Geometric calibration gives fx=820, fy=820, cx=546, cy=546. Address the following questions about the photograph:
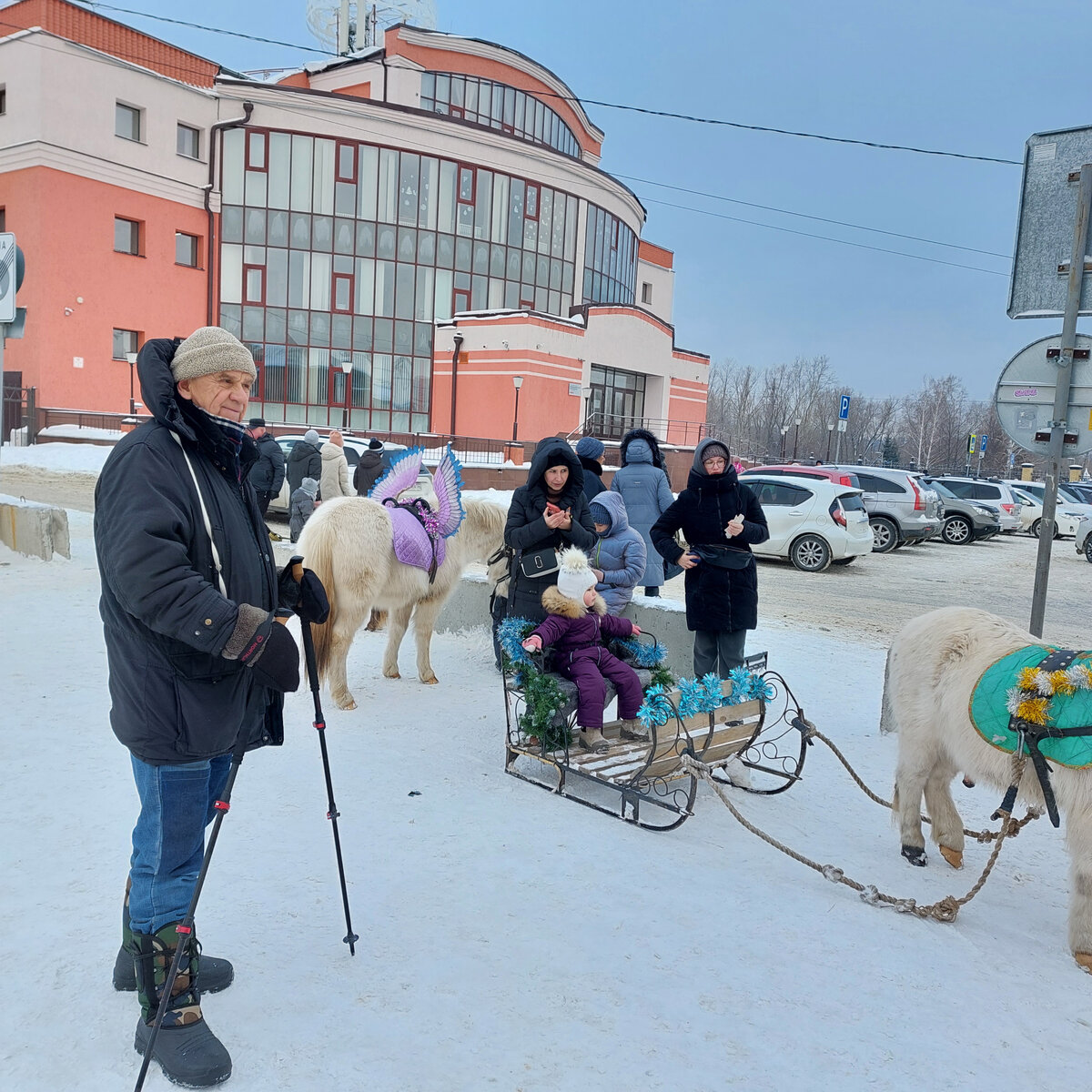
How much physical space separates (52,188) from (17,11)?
5.70m

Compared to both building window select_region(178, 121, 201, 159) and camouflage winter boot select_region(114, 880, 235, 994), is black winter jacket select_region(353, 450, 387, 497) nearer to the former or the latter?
camouflage winter boot select_region(114, 880, 235, 994)

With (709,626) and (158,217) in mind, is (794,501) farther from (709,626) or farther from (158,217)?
(158,217)

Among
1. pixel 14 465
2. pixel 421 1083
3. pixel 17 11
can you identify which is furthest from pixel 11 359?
pixel 421 1083

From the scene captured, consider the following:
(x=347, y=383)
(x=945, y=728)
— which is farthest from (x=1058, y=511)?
(x=347, y=383)

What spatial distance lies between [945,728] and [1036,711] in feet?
1.81

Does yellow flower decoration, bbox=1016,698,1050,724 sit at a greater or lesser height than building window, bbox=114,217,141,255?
lesser

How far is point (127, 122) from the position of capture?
2852 centimetres

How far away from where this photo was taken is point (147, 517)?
2102mm

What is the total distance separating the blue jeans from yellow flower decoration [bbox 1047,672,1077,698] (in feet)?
9.68

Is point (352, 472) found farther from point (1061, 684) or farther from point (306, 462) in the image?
point (1061, 684)

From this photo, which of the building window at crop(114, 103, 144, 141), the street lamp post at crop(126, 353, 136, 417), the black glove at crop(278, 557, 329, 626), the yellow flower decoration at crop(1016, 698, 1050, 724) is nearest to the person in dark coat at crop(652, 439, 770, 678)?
the yellow flower decoration at crop(1016, 698, 1050, 724)

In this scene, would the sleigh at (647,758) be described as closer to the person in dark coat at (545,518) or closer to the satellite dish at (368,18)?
the person in dark coat at (545,518)

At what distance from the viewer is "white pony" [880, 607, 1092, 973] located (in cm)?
330

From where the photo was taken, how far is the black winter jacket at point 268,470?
10094 millimetres
